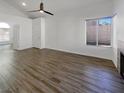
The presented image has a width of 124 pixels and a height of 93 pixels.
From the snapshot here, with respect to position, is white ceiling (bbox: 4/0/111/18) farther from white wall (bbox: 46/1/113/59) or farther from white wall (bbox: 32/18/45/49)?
white wall (bbox: 32/18/45/49)

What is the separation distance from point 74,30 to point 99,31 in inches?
63.8

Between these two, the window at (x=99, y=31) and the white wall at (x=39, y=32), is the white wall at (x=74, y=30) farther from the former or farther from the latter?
the white wall at (x=39, y=32)

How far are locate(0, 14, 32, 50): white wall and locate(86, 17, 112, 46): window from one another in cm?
563

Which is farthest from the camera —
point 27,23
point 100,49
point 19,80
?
point 27,23

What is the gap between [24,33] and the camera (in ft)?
31.5

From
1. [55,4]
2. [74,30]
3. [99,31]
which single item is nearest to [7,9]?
[55,4]

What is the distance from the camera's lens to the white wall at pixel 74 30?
18.6 ft

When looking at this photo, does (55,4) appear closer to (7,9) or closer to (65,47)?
(65,47)

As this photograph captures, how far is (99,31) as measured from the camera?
20.0ft

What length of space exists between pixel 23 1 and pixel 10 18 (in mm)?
2130

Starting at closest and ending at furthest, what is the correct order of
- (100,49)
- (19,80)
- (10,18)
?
1. (19,80)
2. (100,49)
3. (10,18)

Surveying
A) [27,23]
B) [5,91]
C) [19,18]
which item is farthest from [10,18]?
[5,91]

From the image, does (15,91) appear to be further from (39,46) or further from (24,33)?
(24,33)

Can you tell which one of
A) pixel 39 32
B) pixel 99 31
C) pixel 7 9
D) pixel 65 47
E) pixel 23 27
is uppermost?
pixel 7 9
